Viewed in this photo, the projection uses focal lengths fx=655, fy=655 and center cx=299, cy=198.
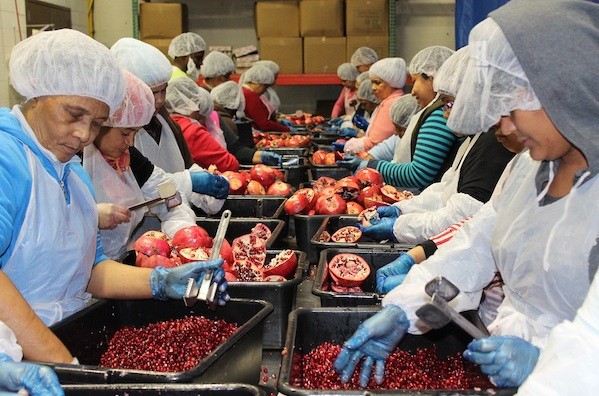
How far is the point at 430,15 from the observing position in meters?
10.7

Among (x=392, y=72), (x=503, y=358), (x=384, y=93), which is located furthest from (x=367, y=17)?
(x=503, y=358)

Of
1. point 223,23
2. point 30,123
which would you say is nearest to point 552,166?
point 30,123

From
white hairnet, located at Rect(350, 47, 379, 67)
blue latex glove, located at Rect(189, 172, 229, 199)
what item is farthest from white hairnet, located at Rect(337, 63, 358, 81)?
blue latex glove, located at Rect(189, 172, 229, 199)

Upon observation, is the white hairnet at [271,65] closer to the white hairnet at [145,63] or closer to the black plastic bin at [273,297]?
the white hairnet at [145,63]

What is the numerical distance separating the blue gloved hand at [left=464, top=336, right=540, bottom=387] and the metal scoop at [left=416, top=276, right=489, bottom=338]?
43 millimetres

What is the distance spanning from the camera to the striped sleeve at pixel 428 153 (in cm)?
352

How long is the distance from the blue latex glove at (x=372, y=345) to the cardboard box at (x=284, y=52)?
26.3 ft

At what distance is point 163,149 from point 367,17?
6391mm

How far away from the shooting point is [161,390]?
1388 mm

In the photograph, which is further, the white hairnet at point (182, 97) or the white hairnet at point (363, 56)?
the white hairnet at point (363, 56)

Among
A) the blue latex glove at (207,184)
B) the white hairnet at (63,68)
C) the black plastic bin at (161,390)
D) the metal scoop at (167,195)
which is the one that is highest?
the white hairnet at (63,68)

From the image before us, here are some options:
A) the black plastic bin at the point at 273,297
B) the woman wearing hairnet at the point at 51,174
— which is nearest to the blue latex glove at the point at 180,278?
the woman wearing hairnet at the point at 51,174

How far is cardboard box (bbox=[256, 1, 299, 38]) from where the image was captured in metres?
9.31

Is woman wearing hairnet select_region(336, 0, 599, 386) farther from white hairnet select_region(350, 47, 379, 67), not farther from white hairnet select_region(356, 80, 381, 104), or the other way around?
white hairnet select_region(350, 47, 379, 67)
